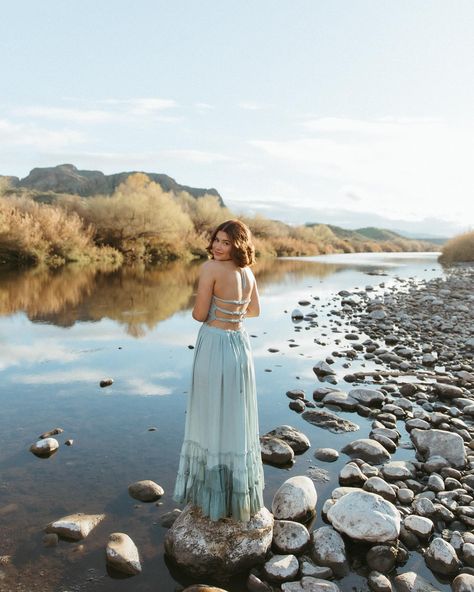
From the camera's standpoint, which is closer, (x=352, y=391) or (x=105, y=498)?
(x=105, y=498)

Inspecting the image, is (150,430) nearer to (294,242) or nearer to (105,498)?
(105,498)

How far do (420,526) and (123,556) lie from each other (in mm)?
2563

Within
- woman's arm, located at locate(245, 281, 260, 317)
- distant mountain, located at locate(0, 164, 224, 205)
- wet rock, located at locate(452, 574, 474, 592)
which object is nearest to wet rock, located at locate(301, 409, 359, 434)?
wet rock, located at locate(452, 574, 474, 592)

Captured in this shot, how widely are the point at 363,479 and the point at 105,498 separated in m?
2.70

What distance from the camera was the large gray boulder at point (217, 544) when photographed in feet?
12.2

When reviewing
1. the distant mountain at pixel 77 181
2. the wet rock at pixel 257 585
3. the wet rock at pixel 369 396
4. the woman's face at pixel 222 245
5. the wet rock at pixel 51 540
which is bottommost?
the wet rock at pixel 51 540

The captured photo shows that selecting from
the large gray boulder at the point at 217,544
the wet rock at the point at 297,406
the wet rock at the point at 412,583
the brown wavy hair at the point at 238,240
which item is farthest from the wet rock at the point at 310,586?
the wet rock at the point at 297,406

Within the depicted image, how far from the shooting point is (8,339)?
12.0m

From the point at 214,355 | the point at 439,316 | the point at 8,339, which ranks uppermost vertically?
the point at 214,355

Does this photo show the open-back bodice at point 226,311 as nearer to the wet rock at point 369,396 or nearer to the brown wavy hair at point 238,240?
the brown wavy hair at point 238,240

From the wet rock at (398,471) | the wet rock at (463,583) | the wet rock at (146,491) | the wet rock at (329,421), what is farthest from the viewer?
the wet rock at (329,421)

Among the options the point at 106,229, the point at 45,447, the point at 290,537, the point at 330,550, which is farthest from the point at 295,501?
the point at 106,229

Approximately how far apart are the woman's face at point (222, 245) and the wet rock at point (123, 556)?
2516mm

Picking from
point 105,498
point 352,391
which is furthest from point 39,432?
point 352,391
